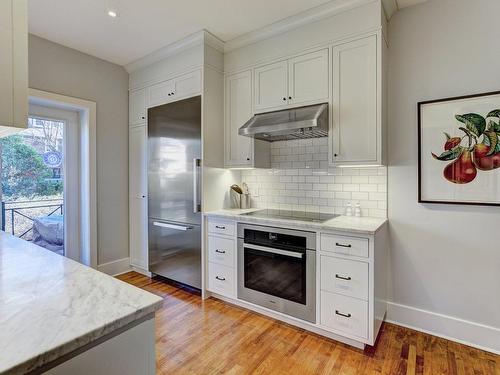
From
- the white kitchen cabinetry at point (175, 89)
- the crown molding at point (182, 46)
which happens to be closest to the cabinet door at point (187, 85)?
the white kitchen cabinetry at point (175, 89)

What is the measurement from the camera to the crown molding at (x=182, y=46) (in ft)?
9.29

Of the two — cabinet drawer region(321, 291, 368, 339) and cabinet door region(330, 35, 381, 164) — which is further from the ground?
cabinet door region(330, 35, 381, 164)

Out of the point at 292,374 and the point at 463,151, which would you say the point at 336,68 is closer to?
the point at 463,151

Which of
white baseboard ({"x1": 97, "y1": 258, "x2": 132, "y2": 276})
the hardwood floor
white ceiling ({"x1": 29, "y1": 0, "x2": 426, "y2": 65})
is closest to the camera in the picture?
the hardwood floor

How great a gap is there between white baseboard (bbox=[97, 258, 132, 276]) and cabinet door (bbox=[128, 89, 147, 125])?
1.86 metres

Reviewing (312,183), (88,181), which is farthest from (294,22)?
(88,181)

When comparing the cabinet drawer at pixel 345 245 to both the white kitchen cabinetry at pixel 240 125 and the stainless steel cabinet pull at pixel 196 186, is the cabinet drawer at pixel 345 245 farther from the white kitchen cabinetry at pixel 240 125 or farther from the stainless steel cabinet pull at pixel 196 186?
the stainless steel cabinet pull at pixel 196 186

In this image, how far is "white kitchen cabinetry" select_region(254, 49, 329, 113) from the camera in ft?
8.02

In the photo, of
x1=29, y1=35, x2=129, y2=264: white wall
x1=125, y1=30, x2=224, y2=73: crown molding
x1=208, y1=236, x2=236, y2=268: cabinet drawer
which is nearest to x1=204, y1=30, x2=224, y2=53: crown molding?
x1=125, y1=30, x2=224, y2=73: crown molding

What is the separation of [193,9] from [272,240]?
7.10ft

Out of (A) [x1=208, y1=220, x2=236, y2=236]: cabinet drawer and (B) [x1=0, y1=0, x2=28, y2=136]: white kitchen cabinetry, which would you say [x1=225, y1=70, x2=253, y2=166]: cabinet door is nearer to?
(A) [x1=208, y1=220, x2=236, y2=236]: cabinet drawer

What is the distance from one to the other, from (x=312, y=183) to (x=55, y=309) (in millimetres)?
2449

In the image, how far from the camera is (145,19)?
2.55 meters

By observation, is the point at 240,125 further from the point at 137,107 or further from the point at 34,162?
the point at 34,162
